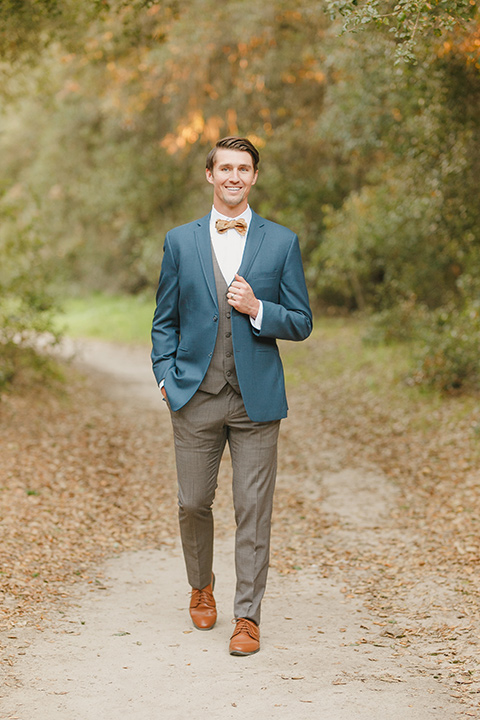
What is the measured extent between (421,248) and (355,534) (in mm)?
8218

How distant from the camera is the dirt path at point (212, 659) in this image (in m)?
3.27

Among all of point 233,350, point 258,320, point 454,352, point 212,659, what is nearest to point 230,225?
point 258,320

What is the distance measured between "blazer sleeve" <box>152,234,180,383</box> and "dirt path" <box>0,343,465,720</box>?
1.35 meters

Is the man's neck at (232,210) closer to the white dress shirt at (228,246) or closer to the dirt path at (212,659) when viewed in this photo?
the white dress shirt at (228,246)

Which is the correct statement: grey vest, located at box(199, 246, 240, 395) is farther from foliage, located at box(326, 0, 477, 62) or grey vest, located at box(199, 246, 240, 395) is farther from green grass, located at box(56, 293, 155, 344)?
green grass, located at box(56, 293, 155, 344)

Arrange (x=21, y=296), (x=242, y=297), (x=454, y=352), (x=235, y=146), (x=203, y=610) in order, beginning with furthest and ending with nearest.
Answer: (x=21, y=296) → (x=454, y=352) → (x=203, y=610) → (x=235, y=146) → (x=242, y=297)

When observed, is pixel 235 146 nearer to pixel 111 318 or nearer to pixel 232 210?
pixel 232 210

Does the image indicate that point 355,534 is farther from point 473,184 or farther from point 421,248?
point 421,248

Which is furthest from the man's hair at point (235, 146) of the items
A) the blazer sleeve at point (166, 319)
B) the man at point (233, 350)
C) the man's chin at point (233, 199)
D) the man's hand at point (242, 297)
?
the man's hand at point (242, 297)

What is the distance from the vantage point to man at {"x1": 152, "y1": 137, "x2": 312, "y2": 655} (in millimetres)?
3713

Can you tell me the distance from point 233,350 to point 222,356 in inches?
2.8

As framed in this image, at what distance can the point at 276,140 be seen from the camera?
1700 centimetres

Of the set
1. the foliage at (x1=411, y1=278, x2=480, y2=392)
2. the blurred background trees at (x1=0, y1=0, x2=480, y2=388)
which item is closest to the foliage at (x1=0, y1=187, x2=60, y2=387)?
the blurred background trees at (x1=0, y1=0, x2=480, y2=388)

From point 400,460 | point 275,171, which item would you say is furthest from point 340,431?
point 275,171
